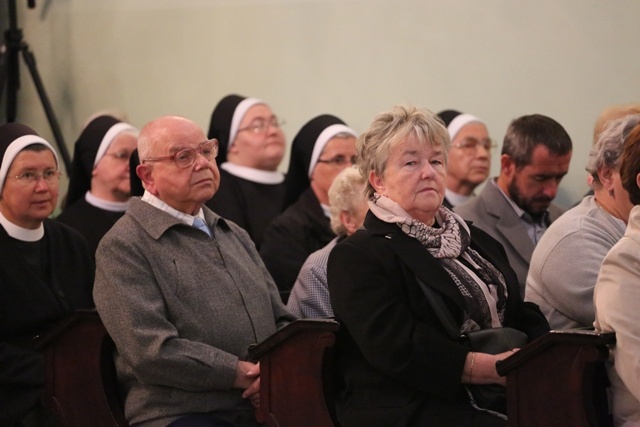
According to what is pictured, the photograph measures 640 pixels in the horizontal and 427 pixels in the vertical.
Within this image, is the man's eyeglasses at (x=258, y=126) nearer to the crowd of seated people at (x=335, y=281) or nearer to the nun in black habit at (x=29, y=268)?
the crowd of seated people at (x=335, y=281)

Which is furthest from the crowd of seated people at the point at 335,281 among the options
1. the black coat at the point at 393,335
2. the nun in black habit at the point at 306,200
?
the nun in black habit at the point at 306,200

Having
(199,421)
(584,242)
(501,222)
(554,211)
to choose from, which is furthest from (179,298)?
(554,211)

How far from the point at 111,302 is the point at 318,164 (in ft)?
8.46

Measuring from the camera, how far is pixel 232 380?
13.0 ft

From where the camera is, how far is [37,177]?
4848mm

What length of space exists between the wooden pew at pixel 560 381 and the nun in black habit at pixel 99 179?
306 centimetres

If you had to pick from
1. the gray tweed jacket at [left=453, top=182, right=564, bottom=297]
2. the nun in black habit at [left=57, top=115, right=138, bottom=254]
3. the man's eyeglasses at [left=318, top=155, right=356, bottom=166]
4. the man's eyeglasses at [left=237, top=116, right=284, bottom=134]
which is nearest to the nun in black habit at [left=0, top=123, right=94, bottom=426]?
the nun in black habit at [left=57, top=115, right=138, bottom=254]

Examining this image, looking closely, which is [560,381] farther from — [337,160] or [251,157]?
[251,157]

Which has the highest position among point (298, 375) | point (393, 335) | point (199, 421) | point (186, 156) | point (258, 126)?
point (186, 156)

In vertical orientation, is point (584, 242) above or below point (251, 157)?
above

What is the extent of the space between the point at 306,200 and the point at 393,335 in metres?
2.57

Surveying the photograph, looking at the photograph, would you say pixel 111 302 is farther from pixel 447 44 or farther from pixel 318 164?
pixel 447 44

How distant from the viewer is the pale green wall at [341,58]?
669 cm

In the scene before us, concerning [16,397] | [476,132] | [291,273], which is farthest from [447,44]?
[16,397]
